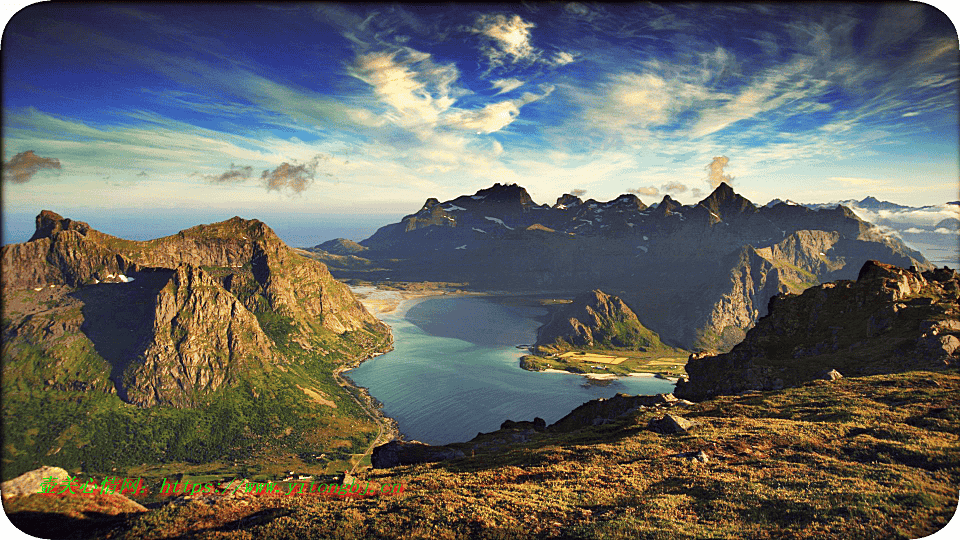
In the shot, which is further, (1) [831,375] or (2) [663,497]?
(1) [831,375]

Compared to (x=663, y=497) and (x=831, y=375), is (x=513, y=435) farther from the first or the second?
(x=831, y=375)

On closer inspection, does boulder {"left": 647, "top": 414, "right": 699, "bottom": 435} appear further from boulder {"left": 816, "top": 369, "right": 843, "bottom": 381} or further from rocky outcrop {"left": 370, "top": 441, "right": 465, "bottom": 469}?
boulder {"left": 816, "top": 369, "right": 843, "bottom": 381}

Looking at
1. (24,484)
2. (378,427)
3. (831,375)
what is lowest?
(378,427)

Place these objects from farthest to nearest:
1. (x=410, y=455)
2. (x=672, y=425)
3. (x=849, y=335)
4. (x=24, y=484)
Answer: (x=849, y=335), (x=410, y=455), (x=672, y=425), (x=24, y=484)

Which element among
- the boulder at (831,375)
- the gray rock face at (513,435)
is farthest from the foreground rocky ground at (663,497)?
the boulder at (831,375)

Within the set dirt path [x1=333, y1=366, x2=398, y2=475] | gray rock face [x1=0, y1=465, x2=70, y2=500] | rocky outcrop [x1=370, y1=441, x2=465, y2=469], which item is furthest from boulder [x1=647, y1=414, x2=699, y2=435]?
dirt path [x1=333, y1=366, x2=398, y2=475]

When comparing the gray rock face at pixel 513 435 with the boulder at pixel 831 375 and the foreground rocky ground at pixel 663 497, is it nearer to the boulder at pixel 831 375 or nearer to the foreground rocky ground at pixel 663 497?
the foreground rocky ground at pixel 663 497

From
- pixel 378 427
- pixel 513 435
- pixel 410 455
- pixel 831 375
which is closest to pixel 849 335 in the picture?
pixel 831 375
